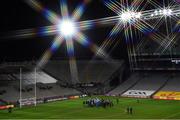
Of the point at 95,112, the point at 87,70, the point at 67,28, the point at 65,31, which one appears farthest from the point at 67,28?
the point at 95,112

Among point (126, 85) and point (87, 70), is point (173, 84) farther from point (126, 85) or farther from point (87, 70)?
point (87, 70)

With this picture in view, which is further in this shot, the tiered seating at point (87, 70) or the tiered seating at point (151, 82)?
the tiered seating at point (87, 70)

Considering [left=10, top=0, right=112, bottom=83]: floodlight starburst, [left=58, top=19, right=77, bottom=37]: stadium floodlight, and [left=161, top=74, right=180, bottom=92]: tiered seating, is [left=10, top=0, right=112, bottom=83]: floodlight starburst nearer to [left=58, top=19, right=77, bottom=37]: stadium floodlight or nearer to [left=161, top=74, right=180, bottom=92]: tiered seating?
[left=58, top=19, right=77, bottom=37]: stadium floodlight

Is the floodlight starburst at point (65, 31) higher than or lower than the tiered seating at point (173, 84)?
higher

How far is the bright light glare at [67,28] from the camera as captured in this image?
81650 millimetres

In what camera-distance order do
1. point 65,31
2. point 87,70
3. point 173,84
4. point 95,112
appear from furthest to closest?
point 87,70 → point 65,31 → point 173,84 → point 95,112

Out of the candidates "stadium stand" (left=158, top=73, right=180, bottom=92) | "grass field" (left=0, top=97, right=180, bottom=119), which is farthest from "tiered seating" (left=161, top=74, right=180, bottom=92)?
"grass field" (left=0, top=97, right=180, bottom=119)

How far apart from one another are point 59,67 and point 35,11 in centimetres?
1651

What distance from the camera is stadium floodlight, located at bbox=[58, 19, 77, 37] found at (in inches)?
3215

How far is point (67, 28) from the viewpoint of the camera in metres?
83.1

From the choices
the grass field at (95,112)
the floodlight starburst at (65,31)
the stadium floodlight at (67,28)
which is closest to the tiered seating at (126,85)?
the floodlight starburst at (65,31)

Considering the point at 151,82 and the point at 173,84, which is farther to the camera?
the point at 151,82

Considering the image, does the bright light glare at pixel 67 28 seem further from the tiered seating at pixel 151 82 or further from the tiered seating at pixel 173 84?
the tiered seating at pixel 173 84

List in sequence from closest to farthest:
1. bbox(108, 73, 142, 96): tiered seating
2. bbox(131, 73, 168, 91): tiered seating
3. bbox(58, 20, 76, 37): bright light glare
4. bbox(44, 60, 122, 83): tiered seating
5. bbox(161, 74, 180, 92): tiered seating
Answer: bbox(161, 74, 180, 92): tiered seating
bbox(131, 73, 168, 91): tiered seating
bbox(108, 73, 142, 96): tiered seating
bbox(58, 20, 76, 37): bright light glare
bbox(44, 60, 122, 83): tiered seating
